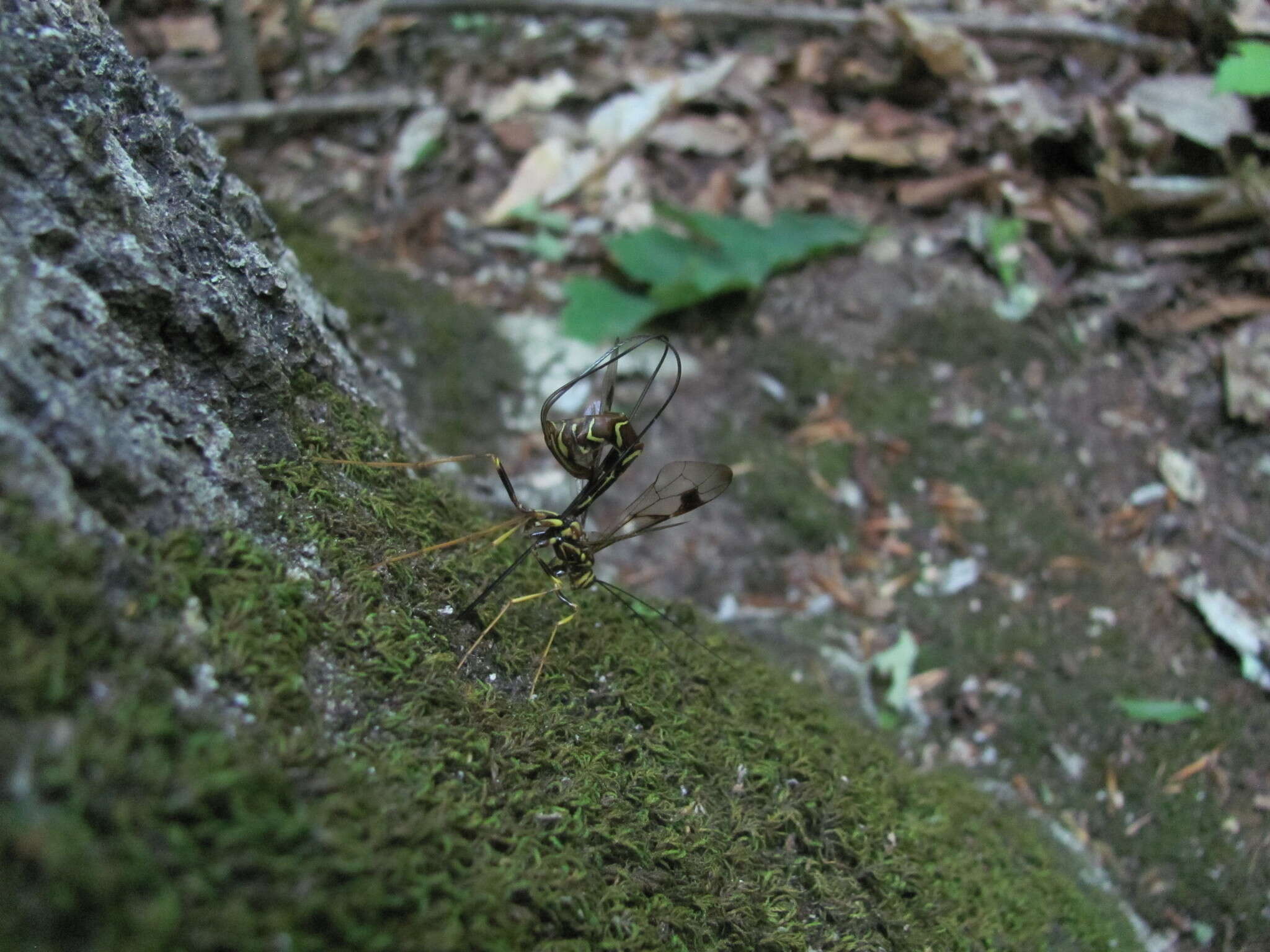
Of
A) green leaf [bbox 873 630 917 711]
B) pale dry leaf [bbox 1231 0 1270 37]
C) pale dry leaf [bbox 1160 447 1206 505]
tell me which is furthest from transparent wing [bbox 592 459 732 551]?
pale dry leaf [bbox 1231 0 1270 37]

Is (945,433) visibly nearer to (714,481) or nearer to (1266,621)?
(1266,621)

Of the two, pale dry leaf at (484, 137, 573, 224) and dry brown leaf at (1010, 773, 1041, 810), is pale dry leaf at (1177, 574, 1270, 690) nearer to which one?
dry brown leaf at (1010, 773, 1041, 810)

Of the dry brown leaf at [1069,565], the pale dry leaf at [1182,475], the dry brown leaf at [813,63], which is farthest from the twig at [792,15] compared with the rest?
the dry brown leaf at [1069,565]

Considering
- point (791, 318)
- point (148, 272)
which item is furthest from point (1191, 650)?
point (148, 272)

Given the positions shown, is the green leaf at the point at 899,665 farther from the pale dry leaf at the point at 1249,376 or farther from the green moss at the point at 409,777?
the pale dry leaf at the point at 1249,376

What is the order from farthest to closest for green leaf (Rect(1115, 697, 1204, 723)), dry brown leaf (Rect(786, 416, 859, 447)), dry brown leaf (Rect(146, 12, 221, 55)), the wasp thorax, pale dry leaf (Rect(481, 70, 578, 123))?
dry brown leaf (Rect(146, 12, 221, 55)) < pale dry leaf (Rect(481, 70, 578, 123)) < dry brown leaf (Rect(786, 416, 859, 447)) < green leaf (Rect(1115, 697, 1204, 723)) < the wasp thorax

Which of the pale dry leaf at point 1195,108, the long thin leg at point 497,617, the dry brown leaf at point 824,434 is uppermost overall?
the long thin leg at point 497,617

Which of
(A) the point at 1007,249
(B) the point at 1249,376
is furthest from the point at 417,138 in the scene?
(B) the point at 1249,376

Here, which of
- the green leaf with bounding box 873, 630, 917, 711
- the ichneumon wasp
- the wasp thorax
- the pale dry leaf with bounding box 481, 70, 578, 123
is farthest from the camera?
the pale dry leaf with bounding box 481, 70, 578, 123
